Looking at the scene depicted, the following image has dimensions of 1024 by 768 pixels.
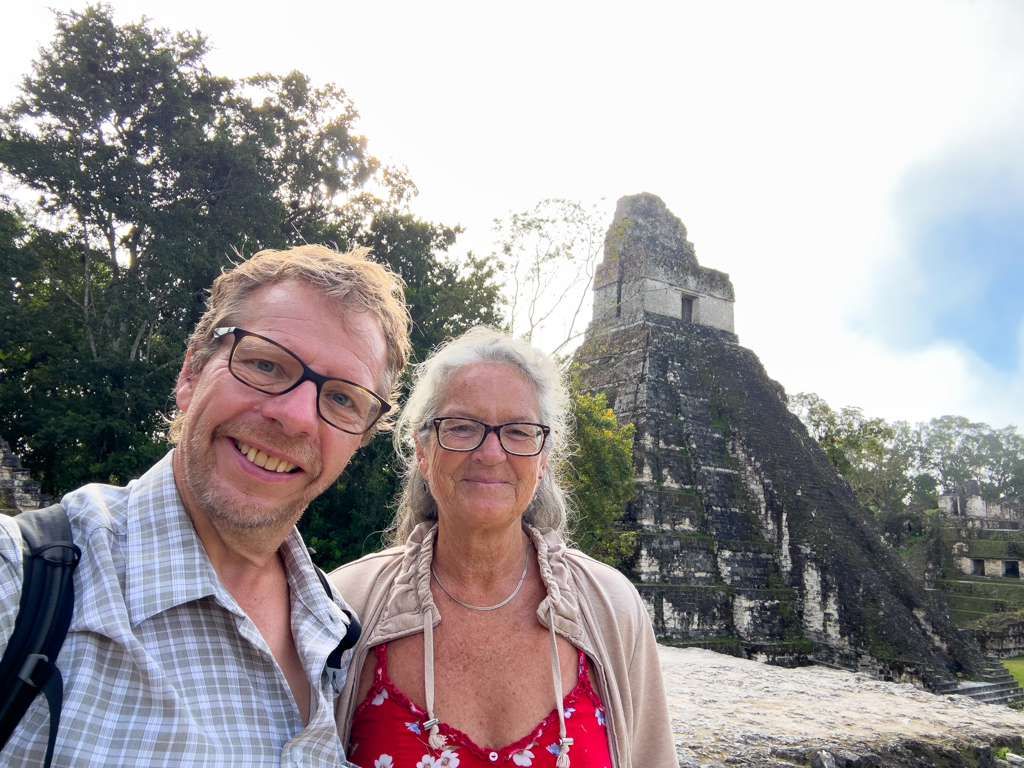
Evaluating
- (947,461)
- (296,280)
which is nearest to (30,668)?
(296,280)

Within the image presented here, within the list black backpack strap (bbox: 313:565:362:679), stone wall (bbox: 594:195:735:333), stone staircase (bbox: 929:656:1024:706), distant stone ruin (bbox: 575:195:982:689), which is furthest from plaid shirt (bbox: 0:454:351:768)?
stone wall (bbox: 594:195:735:333)

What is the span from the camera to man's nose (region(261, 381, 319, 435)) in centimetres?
162

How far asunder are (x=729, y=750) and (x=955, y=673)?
461 inches

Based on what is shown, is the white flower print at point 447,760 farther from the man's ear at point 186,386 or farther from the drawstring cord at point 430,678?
the man's ear at point 186,386

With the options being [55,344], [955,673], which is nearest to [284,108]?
[55,344]

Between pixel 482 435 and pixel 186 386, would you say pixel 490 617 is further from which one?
pixel 186 386

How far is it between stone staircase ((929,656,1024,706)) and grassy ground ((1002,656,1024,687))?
1556 mm

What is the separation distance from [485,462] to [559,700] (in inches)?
27.5

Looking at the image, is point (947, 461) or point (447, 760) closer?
point (447, 760)

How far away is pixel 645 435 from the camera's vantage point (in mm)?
15102

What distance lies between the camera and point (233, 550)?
1.63m

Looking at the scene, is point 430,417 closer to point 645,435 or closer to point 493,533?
point 493,533

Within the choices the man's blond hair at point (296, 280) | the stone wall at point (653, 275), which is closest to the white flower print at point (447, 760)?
the man's blond hair at point (296, 280)

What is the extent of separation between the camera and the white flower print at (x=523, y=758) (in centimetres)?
185
